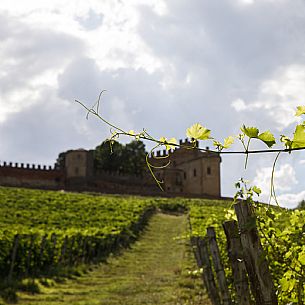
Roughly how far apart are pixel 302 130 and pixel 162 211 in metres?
38.4

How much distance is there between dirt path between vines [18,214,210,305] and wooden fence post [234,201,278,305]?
240 inches

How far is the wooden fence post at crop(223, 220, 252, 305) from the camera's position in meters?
2.37

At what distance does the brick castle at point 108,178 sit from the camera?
57.5m

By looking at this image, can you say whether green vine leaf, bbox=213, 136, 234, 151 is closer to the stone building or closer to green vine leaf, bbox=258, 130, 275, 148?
green vine leaf, bbox=258, 130, 275, 148

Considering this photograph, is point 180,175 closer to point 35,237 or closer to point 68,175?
point 68,175

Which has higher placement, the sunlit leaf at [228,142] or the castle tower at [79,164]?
the castle tower at [79,164]

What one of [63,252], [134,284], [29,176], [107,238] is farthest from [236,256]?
[29,176]

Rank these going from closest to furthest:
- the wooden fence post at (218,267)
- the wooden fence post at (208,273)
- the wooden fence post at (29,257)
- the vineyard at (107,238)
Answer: the vineyard at (107,238), the wooden fence post at (218,267), the wooden fence post at (208,273), the wooden fence post at (29,257)

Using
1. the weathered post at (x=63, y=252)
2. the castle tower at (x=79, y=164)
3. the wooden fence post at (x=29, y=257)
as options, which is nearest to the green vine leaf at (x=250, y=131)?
the wooden fence post at (x=29, y=257)

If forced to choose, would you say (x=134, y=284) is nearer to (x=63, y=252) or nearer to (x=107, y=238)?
(x=63, y=252)

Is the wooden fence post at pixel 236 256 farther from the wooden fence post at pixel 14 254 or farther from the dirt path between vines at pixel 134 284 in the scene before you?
the wooden fence post at pixel 14 254

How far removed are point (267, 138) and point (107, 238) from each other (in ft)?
60.1

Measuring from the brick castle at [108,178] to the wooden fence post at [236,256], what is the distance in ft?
156

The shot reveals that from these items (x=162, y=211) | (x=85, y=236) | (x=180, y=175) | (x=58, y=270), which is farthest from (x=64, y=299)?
(x=180, y=175)
